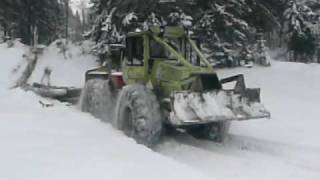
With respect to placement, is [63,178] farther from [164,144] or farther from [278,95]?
[278,95]

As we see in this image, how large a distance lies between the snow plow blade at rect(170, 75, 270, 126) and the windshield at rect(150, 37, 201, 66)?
150 centimetres

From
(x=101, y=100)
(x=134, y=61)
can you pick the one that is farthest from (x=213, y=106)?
(x=101, y=100)

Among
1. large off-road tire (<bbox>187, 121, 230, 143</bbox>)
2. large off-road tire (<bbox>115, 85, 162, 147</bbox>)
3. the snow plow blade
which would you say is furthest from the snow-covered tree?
large off-road tire (<bbox>115, 85, 162, 147</bbox>)

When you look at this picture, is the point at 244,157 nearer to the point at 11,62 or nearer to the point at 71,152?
the point at 71,152

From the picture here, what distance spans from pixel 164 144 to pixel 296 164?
2.91 meters

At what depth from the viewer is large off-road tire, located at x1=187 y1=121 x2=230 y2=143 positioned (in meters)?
12.9

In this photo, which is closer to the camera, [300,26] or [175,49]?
[175,49]

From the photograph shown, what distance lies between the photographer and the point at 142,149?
10.4 meters

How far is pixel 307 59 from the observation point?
1282 inches

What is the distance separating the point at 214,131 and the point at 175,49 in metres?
2.00

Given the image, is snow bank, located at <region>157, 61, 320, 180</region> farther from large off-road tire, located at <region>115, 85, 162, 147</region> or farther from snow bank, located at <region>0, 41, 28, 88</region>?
snow bank, located at <region>0, 41, 28, 88</region>

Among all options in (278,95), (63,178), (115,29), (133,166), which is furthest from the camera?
(115,29)

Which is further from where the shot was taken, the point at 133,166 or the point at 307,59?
the point at 307,59

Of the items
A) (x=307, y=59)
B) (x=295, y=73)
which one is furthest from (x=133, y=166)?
(x=307, y=59)
